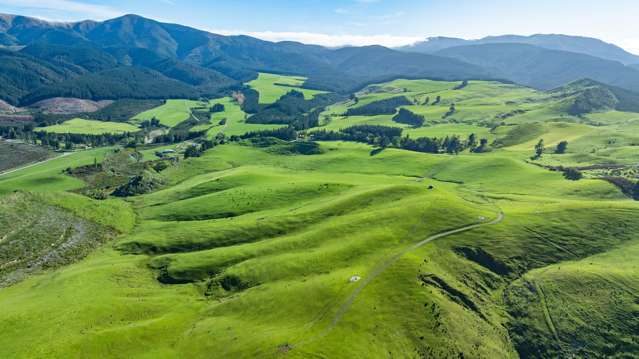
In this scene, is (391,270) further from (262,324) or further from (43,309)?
(43,309)

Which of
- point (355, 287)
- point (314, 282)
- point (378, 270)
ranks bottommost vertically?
point (314, 282)

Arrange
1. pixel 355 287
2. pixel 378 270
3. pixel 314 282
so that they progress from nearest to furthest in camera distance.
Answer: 1. pixel 355 287
2. pixel 314 282
3. pixel 378 270

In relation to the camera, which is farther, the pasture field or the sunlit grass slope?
the pasture field

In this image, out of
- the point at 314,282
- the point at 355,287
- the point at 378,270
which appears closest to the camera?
the point at 355,287

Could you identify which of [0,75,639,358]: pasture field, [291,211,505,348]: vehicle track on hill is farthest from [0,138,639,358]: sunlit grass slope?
[291,211,505,348]: vehicle track on hill

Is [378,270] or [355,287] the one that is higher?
[378,270]

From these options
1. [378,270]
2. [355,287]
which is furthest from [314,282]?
[378,270]

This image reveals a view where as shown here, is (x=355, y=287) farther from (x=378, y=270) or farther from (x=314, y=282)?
(x=314, y=282)

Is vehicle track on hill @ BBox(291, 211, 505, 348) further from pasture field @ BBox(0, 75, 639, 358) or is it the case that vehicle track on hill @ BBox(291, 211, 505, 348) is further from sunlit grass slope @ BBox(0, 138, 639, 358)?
sunlit grass slope @ BBox(0, 138, 639, 358)

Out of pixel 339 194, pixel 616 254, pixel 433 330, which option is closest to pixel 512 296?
pixel 433 330
